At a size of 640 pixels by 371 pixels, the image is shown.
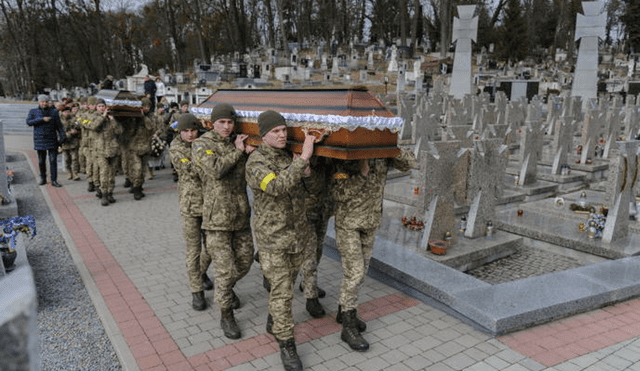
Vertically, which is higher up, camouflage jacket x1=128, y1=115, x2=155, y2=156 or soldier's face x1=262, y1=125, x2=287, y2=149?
soldier's face x1=262, y1=125, x2=287, y2=149

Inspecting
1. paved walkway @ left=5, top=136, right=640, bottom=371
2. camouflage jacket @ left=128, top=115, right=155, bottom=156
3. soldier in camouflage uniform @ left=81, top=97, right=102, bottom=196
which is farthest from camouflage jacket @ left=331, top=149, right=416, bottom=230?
camouflage jacket @ left=128, top=115, right=155, bottom=156

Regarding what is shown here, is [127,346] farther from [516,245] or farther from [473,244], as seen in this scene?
[516,245]

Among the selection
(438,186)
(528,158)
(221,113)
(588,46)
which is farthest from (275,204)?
(588,46)

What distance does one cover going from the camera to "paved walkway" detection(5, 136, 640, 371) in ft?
12.4

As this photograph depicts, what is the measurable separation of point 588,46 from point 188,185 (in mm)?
23674

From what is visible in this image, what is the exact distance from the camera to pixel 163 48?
179 feet

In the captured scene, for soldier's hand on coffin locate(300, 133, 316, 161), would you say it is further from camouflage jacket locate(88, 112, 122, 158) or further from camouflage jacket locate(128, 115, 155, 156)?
camouflage jacket locate(128, 115, 155, 156)

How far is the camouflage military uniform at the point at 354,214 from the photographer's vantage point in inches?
158

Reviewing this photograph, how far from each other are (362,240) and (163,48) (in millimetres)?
55451

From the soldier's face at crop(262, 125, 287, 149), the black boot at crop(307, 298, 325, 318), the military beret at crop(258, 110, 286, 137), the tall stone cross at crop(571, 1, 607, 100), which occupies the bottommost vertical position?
the black boot at crop(307, 298, 325, 318)

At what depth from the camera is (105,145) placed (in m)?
8.61

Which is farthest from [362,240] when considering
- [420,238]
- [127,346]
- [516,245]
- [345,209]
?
[516,245]

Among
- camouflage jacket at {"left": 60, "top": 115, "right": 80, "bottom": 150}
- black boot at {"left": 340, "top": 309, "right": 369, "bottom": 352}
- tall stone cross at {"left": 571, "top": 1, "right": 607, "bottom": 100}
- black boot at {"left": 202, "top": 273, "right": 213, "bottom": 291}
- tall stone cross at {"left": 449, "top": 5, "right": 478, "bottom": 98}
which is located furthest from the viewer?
tall stone cross at {"left": 449, "top": 5, "right": 478, "bottom": 98}

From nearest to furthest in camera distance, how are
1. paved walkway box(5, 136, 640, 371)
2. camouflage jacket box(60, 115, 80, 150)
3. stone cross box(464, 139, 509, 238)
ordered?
1. paved walkway box(5, 136, 640, 371)
2. stone cross box(464, 139, 509, 238)
3. camouflage jacket box(60, 115, 80, 150)
